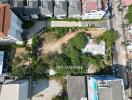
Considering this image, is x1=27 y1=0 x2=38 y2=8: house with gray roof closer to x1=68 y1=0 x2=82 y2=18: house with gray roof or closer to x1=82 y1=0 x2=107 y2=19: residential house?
x1=68 y1=0 x2=82 y2=18: house with gray roof

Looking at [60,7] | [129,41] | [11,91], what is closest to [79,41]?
[60,7]

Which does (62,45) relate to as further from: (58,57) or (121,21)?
(121,21)

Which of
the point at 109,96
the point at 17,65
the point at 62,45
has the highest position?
the point at 62,45

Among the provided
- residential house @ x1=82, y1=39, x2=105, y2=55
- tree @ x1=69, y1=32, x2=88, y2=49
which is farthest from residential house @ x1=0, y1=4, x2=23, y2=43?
residential house @ x1=82, y1=39, x2=105, y2=55

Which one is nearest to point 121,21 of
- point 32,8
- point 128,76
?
point 128,76

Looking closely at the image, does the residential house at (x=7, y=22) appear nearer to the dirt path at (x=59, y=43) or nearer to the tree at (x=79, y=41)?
the dirt path at (x=59, y=43)

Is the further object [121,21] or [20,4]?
[121,21]

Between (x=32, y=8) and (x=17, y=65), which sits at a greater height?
(x=32, y=8)
